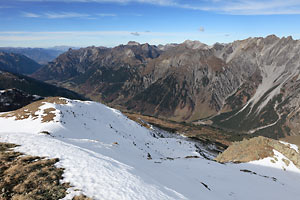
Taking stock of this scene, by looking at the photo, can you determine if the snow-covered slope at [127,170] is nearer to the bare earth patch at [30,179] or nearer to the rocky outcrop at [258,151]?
the bare earth patch at [30,179]

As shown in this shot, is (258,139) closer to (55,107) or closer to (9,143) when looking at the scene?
(9,143)

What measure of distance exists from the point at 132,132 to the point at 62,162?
48.4 metres

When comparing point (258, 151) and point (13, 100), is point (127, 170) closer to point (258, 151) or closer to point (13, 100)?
point (258, 151)

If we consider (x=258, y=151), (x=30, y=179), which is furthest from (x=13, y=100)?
(x=258, y=151)

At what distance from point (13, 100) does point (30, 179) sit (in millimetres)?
156089

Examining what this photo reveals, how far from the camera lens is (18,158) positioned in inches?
729

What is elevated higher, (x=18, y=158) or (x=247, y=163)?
(x=18, y=158)

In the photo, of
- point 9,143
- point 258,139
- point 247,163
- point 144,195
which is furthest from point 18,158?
point 258,139

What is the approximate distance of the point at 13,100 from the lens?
142 meters

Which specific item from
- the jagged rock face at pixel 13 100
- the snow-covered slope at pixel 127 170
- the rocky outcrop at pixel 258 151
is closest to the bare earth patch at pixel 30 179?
the snow-covered slope at pixel 127 170

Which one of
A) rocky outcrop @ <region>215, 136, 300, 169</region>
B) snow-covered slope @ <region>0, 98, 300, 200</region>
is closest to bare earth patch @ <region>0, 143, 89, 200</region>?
snow-covered slope @ <region>0, 98, 300, 200</region>

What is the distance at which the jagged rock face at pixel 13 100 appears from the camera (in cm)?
13390

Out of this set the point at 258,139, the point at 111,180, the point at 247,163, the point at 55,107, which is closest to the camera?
the point at 111,180

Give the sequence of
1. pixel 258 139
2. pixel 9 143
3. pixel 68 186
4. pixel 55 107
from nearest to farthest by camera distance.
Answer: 1. pixel 68 186
2. pixel 9 143
3. pixel 258 139
4. pixel 55 107
